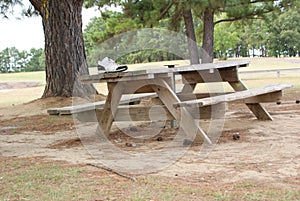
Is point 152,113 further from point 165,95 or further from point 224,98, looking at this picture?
point 224,98

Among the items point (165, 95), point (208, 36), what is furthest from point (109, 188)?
point (208, 36)

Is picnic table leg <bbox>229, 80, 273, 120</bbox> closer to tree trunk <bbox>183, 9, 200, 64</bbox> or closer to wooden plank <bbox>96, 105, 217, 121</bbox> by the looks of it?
wooden plank <bbox>96, 105, 217, 121</bbox>

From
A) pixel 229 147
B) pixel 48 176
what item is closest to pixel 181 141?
pixel 229 147

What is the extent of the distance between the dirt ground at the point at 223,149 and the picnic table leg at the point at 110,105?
0.71ft

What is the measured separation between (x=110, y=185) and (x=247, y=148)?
1587 mm

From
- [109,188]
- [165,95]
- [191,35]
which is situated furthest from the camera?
[191,35]

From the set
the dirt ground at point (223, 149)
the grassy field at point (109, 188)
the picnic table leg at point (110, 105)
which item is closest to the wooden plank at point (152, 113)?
the picnic table leg at point (110, 105)

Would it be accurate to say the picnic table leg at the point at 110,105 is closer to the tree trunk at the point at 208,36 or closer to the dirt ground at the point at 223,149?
the dirt ground at the point at 223,149

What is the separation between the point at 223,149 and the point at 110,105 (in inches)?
54.3

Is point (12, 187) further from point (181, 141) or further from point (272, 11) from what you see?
point (272, 11)

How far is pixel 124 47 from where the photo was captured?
12.5 metres

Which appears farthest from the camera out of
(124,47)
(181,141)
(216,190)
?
(124,47)

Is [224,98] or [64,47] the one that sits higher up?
[64,47]

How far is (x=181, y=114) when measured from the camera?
4.07m
